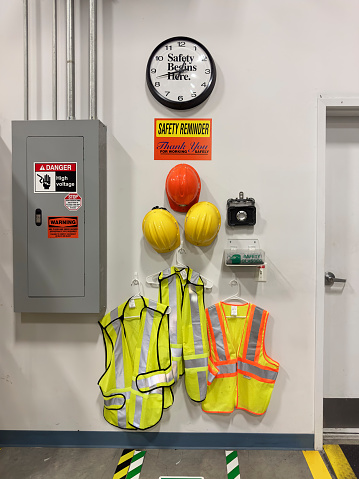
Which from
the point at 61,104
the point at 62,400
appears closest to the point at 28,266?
the point at 62,400

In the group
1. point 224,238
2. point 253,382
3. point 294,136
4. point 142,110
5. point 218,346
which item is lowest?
point 253,382

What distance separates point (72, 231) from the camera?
69.3 inches

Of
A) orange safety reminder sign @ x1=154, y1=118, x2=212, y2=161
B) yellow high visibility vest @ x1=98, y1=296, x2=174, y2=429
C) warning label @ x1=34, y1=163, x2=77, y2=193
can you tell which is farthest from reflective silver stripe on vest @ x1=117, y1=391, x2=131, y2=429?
orange safety reminder sign @ x1=154, y1=118, x2=212, y2=161

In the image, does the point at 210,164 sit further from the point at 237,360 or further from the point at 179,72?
the point at 237,360

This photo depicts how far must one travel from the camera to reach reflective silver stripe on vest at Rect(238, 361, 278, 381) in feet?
6.04

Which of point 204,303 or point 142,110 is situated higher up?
point 142,110

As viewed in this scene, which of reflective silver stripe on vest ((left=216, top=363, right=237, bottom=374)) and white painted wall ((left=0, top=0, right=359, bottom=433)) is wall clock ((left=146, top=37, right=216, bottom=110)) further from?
reflective silver stripe on vest ((left=216, top=363, right=237, bottom=374))

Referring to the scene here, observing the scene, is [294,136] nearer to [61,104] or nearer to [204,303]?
[204,303]

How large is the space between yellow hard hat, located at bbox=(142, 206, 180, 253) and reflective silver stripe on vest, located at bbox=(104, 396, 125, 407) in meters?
0.90

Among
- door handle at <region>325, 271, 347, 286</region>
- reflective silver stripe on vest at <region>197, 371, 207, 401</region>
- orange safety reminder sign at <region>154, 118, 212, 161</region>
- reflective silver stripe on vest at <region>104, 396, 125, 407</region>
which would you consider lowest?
reflective silver stripe on vest at <region>104, 396, 125, 407</region>

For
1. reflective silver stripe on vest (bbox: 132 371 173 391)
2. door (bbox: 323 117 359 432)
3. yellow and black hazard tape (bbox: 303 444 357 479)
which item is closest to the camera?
yellow and black hazard tape (bbox: 303 444 357 479)

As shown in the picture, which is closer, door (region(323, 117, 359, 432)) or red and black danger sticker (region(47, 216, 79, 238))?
red and black danger sticker (region(47, 216, 79, 238))

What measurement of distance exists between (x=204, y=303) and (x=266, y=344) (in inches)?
17.7

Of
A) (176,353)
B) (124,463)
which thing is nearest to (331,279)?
(176,353)
